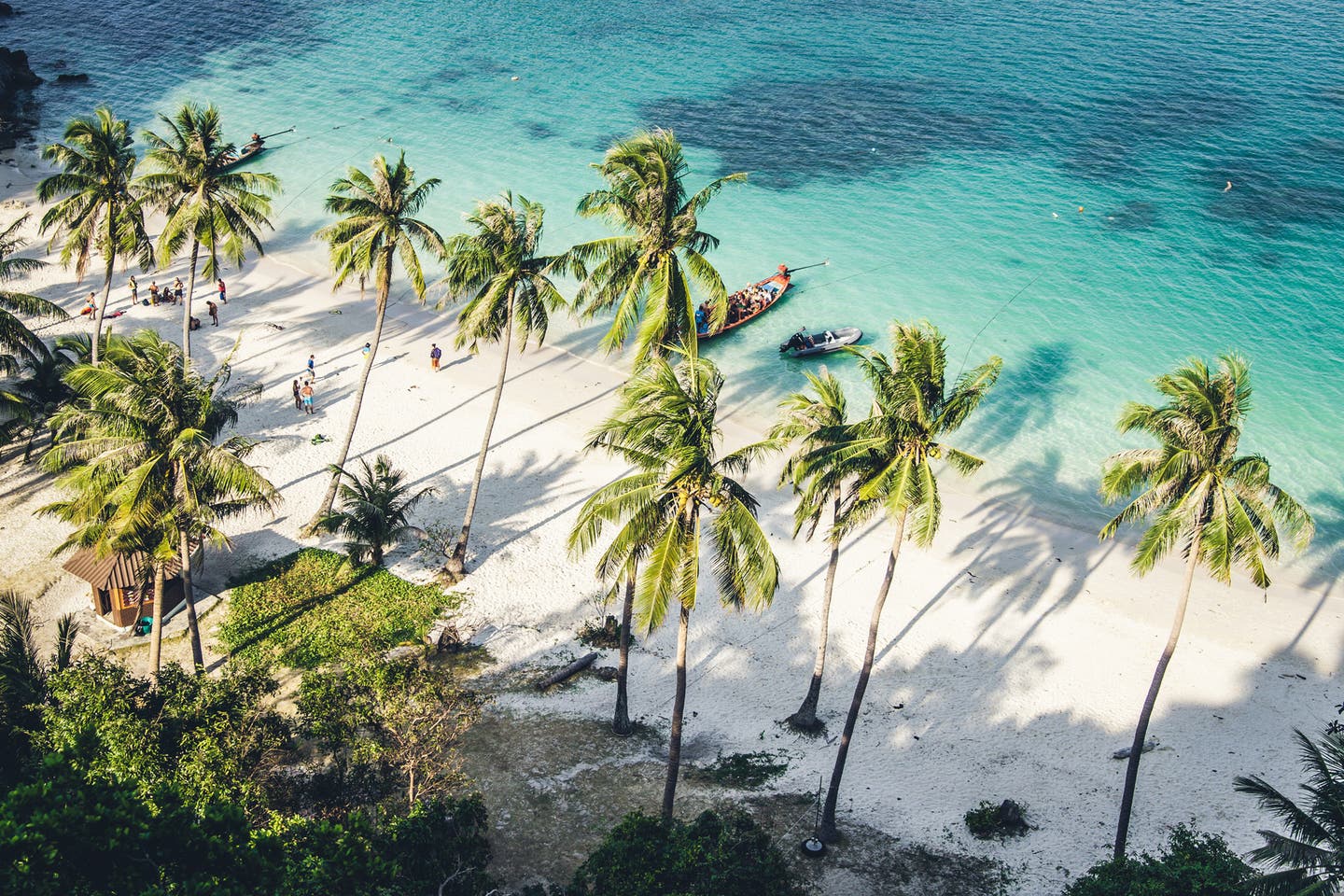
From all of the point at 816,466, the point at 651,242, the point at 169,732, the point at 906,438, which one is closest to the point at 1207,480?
the point at 906,438

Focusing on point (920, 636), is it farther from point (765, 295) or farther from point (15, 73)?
point (15, 73)

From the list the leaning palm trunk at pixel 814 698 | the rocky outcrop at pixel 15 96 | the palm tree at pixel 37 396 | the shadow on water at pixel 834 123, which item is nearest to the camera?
the leaning palm trunk at pixel 814 698

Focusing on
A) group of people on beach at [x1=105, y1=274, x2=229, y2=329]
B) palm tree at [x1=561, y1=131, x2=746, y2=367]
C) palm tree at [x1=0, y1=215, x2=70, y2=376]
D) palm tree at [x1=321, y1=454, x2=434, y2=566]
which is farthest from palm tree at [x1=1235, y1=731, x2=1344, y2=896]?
group of people on beach at [x1=105, y1=274, x2=229, y2=329]

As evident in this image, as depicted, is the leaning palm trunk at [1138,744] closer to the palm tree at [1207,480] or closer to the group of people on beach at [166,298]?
the palm tree at [1207,480]

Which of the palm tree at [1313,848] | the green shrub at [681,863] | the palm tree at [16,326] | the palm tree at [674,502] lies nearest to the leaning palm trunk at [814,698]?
the palm tree at [674,502]

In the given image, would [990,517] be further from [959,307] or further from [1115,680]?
[959,307]
